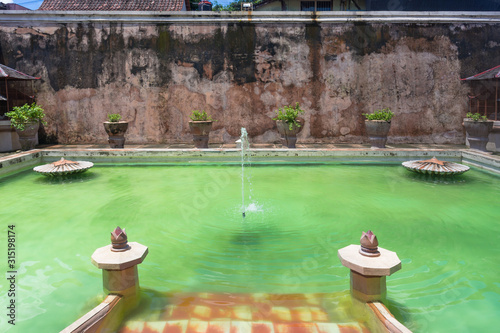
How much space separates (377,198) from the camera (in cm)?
541

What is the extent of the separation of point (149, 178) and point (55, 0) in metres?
13.8

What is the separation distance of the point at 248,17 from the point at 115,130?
4089mm

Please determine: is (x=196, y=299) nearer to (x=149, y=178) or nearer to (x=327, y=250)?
(x=327, y=250)

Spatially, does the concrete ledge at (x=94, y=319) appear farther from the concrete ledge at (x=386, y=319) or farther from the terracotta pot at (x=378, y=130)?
the terracotta pot at (x=378, y=130)

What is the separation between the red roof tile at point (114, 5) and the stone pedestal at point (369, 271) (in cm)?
1514

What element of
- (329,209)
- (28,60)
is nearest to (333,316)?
(329,209)

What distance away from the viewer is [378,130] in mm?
8492

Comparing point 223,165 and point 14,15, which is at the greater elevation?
point 14,15

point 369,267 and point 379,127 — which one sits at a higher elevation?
point 379,127

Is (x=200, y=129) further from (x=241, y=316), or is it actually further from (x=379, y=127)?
(x=241, y=316)

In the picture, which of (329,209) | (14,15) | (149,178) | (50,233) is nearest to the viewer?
(50,233)

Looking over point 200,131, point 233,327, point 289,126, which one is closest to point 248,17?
point 289,126

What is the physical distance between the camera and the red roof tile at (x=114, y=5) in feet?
51.8

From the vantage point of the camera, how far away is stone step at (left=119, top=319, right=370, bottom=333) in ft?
7.56
